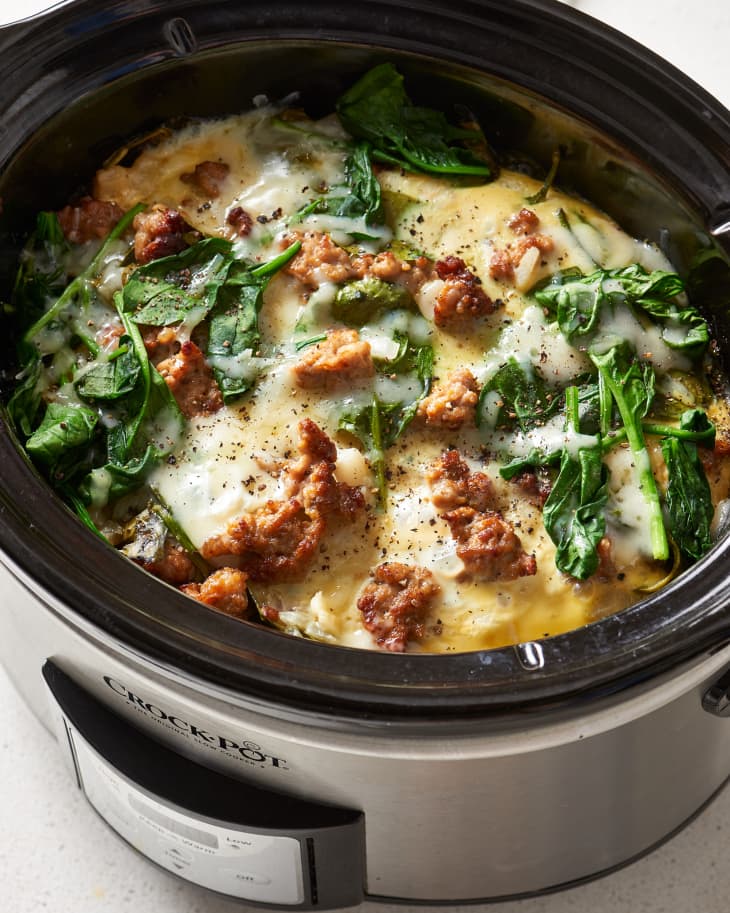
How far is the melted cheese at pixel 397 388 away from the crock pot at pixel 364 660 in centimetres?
12

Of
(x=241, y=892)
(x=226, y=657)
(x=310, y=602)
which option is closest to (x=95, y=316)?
(x=310, y=602)

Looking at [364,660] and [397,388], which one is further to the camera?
[397,388]

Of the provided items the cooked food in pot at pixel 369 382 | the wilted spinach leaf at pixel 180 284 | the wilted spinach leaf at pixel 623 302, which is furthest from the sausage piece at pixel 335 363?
the wilted spinach leaf at pixel 623 302

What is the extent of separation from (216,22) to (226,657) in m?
1.28

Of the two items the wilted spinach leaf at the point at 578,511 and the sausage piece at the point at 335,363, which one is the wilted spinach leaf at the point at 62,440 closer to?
the sausage piece at the point at 335,363

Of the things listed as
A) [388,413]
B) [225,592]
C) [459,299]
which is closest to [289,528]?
[225,592]

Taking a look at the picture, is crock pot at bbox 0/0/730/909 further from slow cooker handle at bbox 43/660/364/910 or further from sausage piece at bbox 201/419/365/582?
sausage piece at bbox 201/419/365/582

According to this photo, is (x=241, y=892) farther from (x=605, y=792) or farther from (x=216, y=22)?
(x=216, y=22)

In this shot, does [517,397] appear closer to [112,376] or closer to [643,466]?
[643,466]

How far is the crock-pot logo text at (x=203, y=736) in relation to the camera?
1.56 meters

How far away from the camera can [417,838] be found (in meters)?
1.70

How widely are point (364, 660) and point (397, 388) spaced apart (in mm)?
646

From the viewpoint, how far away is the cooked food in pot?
1743mm

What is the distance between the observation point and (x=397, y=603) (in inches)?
66.4
